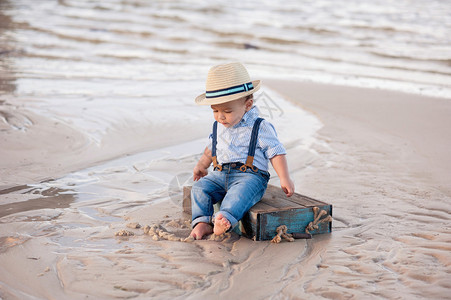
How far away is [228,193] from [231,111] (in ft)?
1.88

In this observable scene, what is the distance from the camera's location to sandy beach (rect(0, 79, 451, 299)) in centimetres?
300

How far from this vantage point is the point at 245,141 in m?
3.99

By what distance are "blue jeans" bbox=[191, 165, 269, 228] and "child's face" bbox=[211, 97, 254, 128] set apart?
0.33 meters

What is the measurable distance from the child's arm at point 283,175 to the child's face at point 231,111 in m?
0.39

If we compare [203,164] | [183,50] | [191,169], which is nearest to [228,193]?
[203,164]

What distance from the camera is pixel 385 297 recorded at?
2889mm

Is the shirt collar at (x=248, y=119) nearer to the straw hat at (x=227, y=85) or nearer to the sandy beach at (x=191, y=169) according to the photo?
the straw hat at (x=227, y=85)

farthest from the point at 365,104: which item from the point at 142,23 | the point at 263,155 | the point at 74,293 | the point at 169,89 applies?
the point at 142,23

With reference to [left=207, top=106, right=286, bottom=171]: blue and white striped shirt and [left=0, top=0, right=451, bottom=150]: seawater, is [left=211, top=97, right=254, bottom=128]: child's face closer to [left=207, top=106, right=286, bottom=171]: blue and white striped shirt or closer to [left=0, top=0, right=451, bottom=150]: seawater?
[left=207, top=106, right=286, bottom=171]: blue and white striped shirt

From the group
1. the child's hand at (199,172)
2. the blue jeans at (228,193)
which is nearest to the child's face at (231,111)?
the blue jeans at (228,193)

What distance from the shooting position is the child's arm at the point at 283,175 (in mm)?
3789

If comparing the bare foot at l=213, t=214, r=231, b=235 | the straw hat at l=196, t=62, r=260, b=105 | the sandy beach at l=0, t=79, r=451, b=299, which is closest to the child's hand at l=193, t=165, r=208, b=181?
the sandy beach at l=0, t=79, r=451, b=299

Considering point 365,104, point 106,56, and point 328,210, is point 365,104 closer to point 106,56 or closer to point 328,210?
point 328,210

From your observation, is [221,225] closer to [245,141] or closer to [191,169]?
[245,141]
